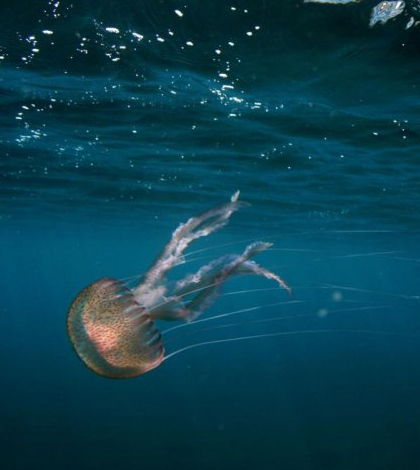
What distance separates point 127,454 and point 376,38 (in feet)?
35.3

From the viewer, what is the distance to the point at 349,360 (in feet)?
88.2

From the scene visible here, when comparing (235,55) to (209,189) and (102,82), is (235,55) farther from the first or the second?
(209,189)

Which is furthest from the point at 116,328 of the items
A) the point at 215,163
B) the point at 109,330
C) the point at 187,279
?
the point at 215,163

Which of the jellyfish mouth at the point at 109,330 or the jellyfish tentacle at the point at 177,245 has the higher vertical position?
the jellyfish tentacle at the point at 177,245

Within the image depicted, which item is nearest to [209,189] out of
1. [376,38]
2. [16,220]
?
[376,38]

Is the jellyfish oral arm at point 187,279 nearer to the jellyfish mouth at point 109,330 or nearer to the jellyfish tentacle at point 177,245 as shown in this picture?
the jellyfish tentacle at point 177,245

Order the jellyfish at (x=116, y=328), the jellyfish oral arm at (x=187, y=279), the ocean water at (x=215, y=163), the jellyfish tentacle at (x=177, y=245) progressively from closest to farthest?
the jellyfish at (x=116, y=328)
the jellyfish oral arm at (x=187, y=279)
the jellyfish tentacle at (x=177, y=245)
the ocean water at (x=215, y=163)

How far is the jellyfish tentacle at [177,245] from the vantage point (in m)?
3.36

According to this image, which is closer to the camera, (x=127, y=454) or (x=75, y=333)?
(x=75, y=333)

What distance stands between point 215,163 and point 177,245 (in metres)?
11.8

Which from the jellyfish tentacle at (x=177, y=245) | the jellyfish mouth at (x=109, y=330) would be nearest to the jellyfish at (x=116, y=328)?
the jellyfish mouth at (x=109, y=330)

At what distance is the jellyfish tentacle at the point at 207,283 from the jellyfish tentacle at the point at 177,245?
0.17m

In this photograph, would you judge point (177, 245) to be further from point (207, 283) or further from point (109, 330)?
point (109, 330)

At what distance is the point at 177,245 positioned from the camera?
351 cm
